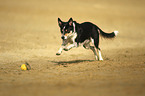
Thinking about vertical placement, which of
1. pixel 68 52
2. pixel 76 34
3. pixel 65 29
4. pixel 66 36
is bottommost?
pixel 68 52

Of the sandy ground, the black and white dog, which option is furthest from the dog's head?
the sandy ground

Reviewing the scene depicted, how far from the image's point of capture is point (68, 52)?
44.7 ft

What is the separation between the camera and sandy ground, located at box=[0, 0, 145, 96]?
17.5 feet

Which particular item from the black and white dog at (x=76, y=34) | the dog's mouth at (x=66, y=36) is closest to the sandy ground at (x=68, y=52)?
the black and white dog at (x=76, y=34)

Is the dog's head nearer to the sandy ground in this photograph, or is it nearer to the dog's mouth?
the dog's mouth

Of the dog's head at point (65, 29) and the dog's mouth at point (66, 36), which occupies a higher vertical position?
the dog's head at point (65, 29)

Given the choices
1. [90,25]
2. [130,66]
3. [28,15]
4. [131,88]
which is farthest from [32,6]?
[131,88]

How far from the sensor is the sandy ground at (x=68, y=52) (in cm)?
534

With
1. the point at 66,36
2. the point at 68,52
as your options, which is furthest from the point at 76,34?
the point at 68,52

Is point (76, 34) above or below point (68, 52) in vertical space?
above

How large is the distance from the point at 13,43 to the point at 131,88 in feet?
35.8

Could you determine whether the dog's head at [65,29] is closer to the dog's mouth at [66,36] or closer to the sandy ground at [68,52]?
the dog's mouth at [66,36]

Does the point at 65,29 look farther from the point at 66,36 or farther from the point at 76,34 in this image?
the point at 76,34

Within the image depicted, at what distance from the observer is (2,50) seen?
12.8 m
